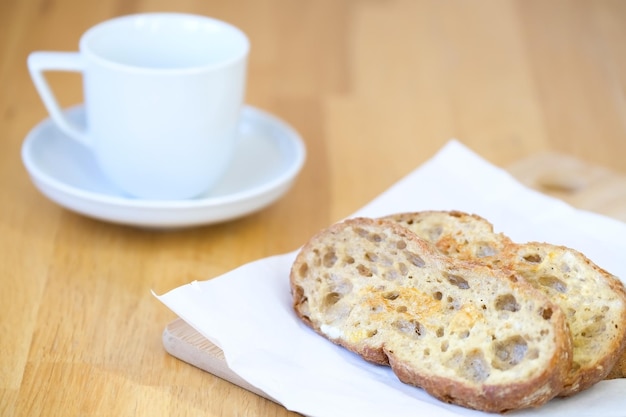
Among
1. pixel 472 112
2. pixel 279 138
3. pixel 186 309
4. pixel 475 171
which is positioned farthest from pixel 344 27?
pixel 186 309

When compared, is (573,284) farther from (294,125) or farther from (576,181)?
(294,125)

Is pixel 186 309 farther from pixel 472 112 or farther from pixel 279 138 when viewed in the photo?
pixel 472 112

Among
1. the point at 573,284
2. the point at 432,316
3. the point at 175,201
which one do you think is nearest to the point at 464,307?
the point at 432,316

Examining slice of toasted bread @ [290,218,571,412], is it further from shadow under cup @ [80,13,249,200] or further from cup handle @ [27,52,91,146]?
cup handle @ [27,52,91,146]

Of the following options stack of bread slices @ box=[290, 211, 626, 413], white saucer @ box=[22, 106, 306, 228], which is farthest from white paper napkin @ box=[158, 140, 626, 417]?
white saucer @ box=[22, 106, 306, 228]

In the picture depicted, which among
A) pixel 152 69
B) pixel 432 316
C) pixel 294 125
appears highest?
pixel 152 69


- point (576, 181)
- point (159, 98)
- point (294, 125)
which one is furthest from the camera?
point (294, 125)
